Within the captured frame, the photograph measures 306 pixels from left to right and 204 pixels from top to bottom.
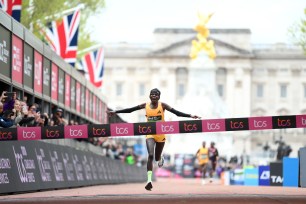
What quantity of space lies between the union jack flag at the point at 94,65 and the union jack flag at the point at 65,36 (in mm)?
9716

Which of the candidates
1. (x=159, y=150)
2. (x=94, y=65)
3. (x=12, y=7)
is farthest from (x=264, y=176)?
(x=159, y=150)

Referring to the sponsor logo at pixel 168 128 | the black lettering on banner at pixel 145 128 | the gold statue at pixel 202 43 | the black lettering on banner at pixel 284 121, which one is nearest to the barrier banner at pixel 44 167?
the black lettering on banner at pixel 145 128

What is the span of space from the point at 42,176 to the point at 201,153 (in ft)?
60.5

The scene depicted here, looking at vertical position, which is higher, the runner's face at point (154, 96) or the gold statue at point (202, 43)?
the gold statue at point (202, 43)

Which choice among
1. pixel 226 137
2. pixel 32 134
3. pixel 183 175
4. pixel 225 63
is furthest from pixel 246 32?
pixel 32 134

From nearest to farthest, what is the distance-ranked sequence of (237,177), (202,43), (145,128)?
(145,128)
(237,177)
(202,43)

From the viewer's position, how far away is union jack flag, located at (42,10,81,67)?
38.2 m

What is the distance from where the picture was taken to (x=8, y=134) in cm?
1847

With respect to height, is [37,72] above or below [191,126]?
above

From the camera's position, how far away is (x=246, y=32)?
584ft

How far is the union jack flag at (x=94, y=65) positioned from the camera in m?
49.2

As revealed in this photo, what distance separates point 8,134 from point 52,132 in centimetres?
77

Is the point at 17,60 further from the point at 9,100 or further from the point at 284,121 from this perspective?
the point at 284,121

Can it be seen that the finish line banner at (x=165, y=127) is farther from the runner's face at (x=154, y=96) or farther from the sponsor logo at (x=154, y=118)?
the sponsor logo at (x=154, y=118)
